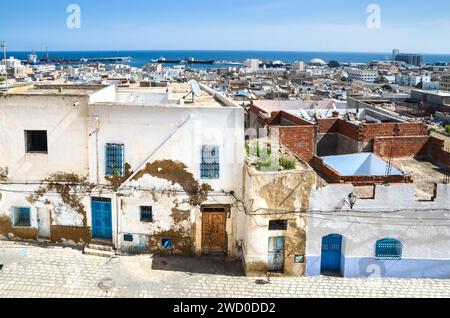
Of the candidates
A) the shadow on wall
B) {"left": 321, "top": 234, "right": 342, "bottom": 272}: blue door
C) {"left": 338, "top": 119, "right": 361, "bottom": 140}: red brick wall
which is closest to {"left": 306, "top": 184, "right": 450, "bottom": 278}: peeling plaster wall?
{"left": 321, "top": 234, "right": 342, "bottom": 272}: blue door

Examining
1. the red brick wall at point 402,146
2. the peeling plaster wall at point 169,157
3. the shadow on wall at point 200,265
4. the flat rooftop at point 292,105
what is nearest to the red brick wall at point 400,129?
the red brick wall at point 402,146

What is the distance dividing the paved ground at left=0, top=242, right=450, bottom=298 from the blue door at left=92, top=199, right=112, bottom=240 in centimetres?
99

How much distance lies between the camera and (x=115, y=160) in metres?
16.1

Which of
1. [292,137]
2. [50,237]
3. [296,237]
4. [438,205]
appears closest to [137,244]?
[50,237]

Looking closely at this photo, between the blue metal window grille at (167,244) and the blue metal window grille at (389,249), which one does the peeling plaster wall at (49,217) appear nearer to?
the blue metal window grille at (167,244)

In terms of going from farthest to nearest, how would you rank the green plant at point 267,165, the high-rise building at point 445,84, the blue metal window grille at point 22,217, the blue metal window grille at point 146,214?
1. the high-rise building at point 445,84
2. the blue metal window grille at point 22,217
3. the blue metal window grille at point 146,214
4. the green plant at point 267,165

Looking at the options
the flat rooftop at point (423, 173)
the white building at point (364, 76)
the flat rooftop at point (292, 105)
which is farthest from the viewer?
the white building at point (364, 76)

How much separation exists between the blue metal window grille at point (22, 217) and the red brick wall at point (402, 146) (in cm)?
1391

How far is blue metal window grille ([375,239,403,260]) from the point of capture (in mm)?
14906

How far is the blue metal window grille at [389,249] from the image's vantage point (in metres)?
14.9
